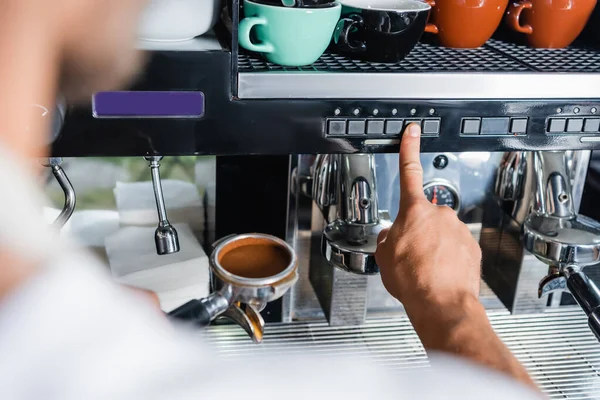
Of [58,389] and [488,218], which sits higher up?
[58,389]

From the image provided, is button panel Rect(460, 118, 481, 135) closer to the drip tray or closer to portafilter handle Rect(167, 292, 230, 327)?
the drip tray

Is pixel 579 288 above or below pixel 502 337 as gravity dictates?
above

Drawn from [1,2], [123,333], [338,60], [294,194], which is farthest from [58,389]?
[294,194]

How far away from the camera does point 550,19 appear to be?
77 centimetres

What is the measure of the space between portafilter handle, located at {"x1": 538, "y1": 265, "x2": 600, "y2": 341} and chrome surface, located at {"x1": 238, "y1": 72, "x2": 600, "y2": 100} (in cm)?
22

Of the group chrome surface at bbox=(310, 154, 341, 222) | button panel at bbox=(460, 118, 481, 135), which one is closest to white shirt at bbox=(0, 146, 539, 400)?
button panel at bbox=(460, 118, 481, 135)

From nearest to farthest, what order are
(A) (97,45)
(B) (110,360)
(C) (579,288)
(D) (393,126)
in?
(B) (110,360), (A) (97,45), (D) (393,126), (C) (579,288)

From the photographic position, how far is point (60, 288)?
1.61 feet

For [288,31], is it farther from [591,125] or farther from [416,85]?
[591,125]

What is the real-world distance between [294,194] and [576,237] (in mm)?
348

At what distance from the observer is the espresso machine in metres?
0.65

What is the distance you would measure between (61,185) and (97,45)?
0.59 ft

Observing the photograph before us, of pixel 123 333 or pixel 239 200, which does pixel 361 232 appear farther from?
pixel 123 333

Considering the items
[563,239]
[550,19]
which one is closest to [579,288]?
[563,239]
